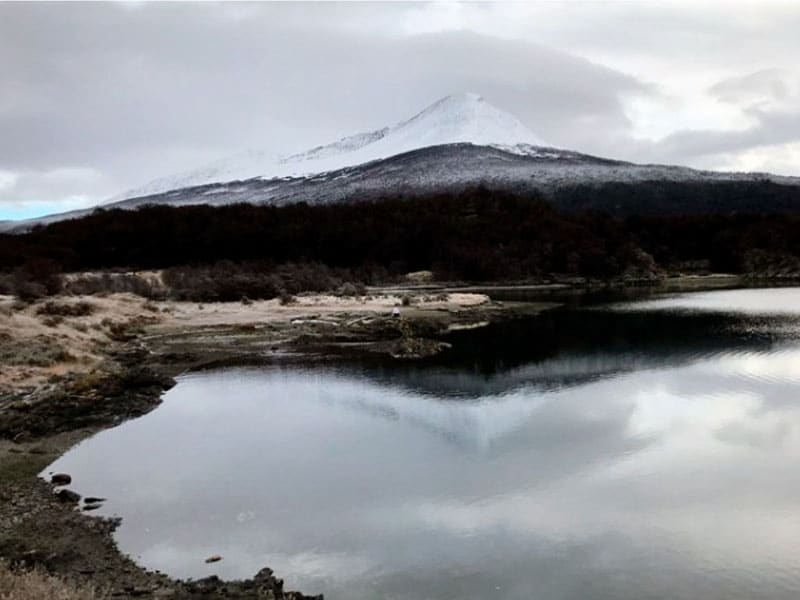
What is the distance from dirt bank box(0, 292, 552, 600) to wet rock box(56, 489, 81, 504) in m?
0.06

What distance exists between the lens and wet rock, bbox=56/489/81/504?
1089 cm

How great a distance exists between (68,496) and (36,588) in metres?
4.57

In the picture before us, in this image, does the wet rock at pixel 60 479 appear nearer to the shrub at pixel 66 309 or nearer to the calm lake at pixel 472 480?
the calm lake at pixel 472 480

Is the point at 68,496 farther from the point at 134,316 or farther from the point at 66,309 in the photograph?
the point at 134,316

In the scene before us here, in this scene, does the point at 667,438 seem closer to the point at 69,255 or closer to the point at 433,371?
the point at 433,371

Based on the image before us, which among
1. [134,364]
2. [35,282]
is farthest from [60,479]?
[35,282]

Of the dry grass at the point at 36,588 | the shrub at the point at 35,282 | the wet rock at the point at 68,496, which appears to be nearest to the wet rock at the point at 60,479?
the wet rock at the point at 68,496

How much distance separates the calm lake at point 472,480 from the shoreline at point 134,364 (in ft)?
1.81

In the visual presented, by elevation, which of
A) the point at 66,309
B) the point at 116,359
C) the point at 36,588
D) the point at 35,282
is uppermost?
the point at 35,282

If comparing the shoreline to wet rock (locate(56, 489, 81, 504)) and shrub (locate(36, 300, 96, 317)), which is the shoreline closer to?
wet rock (locate(56, 489, 81, 504))

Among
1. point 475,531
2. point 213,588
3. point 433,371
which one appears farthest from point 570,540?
point 433,371

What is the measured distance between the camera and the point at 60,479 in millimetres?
11891

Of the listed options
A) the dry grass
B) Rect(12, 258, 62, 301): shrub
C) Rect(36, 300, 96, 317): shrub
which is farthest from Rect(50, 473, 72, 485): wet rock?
Rect(12, 258, 62, 301): shrub

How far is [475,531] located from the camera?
9.73m
